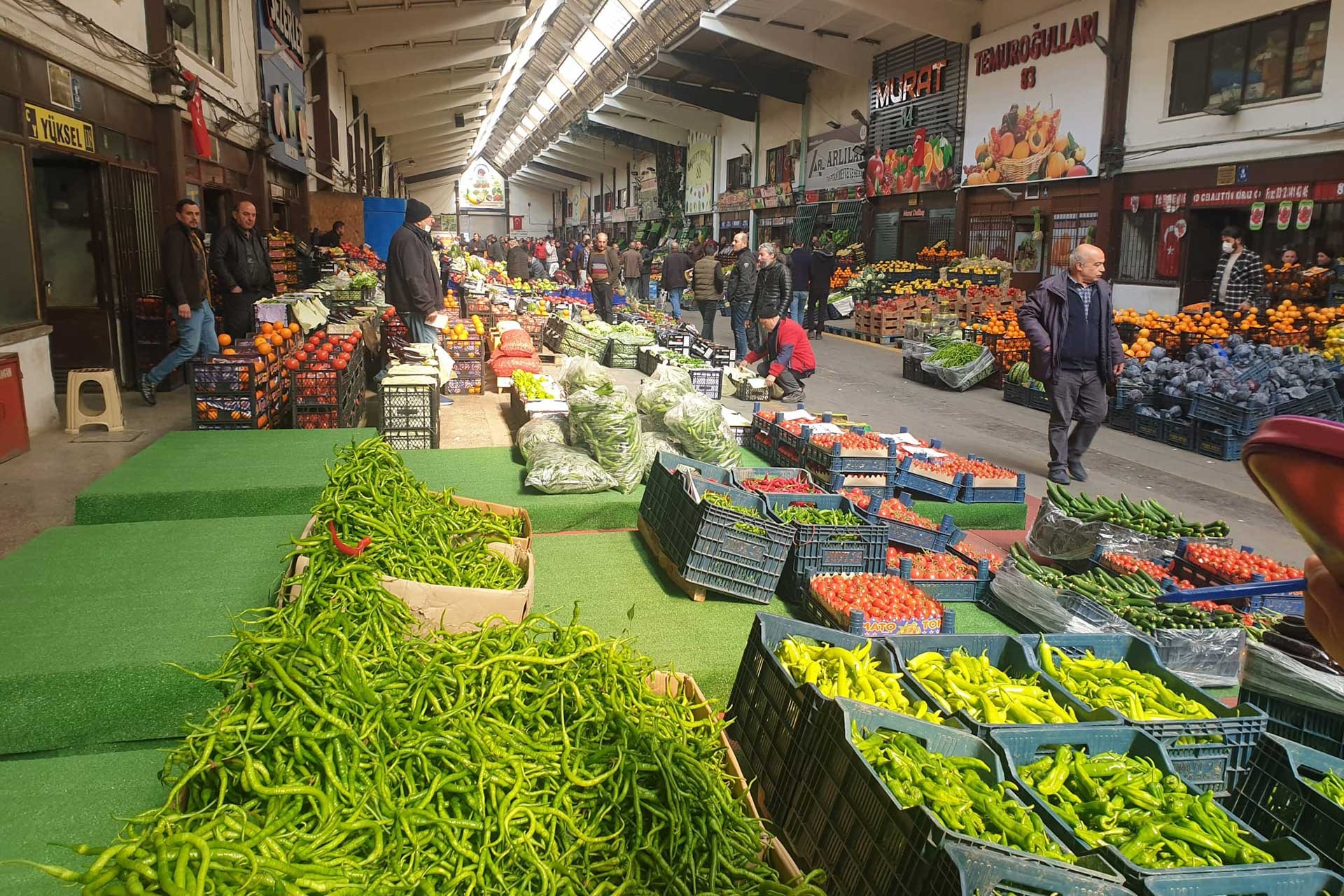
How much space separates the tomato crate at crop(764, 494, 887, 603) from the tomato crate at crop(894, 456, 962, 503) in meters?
1.75

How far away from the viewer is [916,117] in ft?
70.7

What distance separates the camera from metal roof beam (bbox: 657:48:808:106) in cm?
2714

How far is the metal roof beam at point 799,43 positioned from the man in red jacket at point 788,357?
15.2 m

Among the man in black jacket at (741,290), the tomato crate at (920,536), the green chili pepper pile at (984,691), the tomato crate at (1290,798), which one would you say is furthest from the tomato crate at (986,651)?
the man in black jacket at (741,290)

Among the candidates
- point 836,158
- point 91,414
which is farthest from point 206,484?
point 836,158

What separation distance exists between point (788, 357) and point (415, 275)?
4.32 metres

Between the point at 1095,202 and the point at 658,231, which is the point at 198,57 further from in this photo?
the point at 658,231

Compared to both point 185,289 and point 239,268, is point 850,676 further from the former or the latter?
point 239,268

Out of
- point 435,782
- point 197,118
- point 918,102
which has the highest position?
point 918,102

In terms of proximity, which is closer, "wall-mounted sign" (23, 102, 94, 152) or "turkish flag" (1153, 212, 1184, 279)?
"wall-mounted sign" (23, 102, 94, 152)

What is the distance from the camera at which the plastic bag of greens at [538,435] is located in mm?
6523

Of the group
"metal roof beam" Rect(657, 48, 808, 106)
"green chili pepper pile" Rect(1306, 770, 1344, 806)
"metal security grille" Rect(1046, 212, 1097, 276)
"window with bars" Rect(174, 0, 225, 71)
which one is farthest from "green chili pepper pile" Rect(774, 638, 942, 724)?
"metal roof beam" Rect(657, 48, 808, 106)

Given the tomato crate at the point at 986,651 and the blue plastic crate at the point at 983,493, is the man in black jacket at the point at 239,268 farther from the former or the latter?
the tomato crate at the point at 986,651

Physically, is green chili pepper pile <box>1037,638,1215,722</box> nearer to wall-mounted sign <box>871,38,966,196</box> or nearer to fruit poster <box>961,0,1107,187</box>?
fruit poster <box>961,0,1107,187</box>
